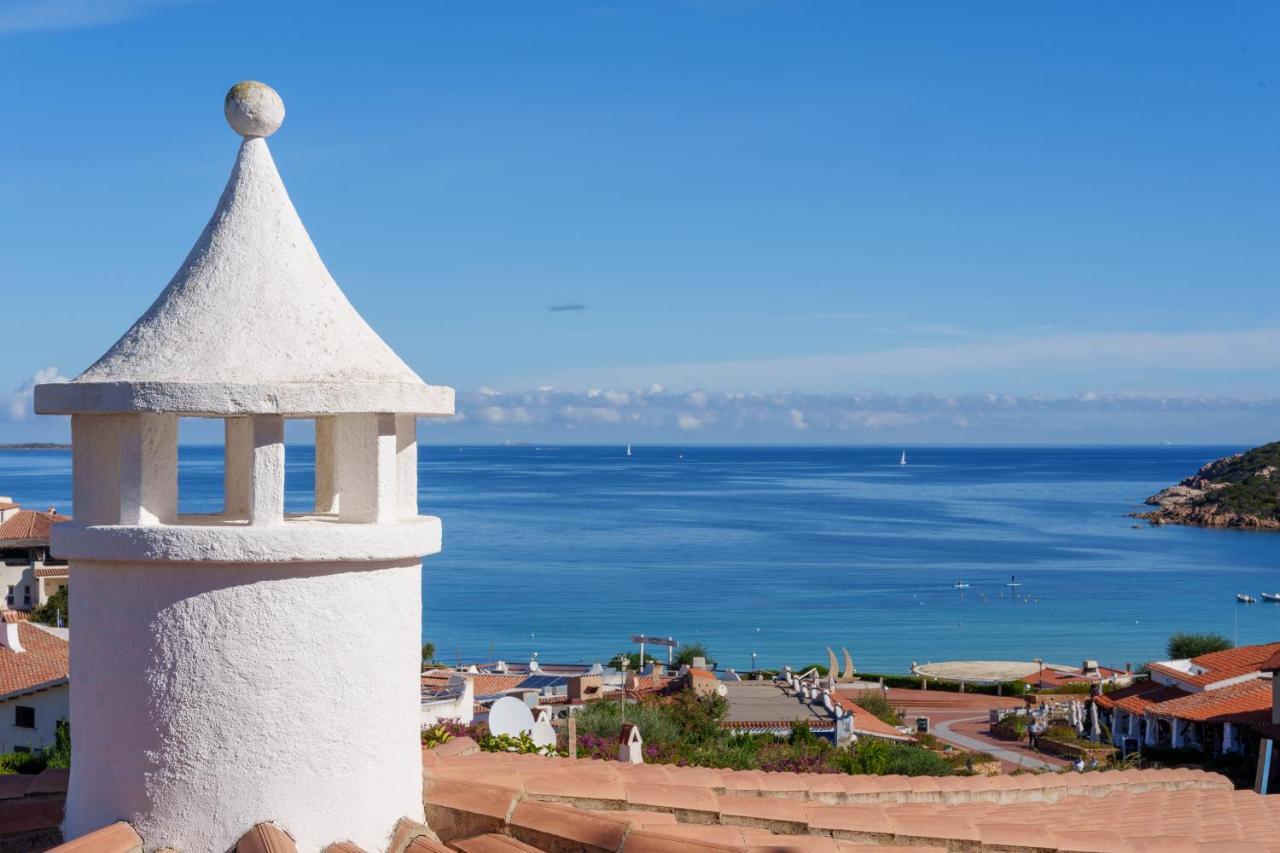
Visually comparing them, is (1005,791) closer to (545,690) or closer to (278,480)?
(278,480)

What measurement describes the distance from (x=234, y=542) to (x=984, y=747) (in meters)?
42.9

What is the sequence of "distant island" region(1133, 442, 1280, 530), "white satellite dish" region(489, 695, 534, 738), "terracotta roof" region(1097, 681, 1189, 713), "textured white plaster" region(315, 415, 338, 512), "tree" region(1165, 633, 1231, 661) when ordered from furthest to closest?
"distant island" region(1133, 442, 1280, 530), "tree" region(1165, 633, 1231, 661), "terracotta roof" region(1097, 681, 1189, 713), "white satellite dish" region(489, 695, 534, 738), "textured white plaster" region(315, 415, 338, 512)

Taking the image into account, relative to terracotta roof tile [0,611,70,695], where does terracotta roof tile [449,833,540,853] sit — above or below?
above

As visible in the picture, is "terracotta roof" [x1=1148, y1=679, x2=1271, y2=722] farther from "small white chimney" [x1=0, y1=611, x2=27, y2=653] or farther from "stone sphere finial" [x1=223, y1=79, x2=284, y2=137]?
"stone sphere finial" [x1=223, y1=79, x2=284, y2=137]

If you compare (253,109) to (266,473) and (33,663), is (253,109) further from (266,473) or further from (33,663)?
(33,663)

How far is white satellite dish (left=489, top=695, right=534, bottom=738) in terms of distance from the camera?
15.8 metres

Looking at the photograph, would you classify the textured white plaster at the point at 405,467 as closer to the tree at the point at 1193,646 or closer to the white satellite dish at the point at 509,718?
the white satellite dish at the point at 509,718

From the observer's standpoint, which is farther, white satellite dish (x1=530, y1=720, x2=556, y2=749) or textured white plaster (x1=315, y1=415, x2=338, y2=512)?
white satellite dish (x1=530, y1=720, x2=556, y2=749)

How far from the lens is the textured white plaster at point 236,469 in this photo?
5410 millimetres

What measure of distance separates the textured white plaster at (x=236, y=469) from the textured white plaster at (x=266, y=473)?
1173 millimetres

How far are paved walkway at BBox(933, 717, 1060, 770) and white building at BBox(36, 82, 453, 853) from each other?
111 ft

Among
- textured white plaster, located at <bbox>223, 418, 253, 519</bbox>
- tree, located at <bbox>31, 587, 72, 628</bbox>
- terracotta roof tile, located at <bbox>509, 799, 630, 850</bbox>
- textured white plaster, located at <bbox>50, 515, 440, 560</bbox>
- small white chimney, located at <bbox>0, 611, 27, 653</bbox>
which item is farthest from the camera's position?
tree, located at <bbox>31, 587, 72, 628</bbox>

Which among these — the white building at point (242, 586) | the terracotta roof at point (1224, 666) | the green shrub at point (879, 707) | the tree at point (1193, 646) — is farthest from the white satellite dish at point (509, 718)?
the tree at point (1193, 646)

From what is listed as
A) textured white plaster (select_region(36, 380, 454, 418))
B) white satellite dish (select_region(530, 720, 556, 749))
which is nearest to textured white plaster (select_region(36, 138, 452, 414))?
textured white plaster (select_region(36, 380, 454, 418))
